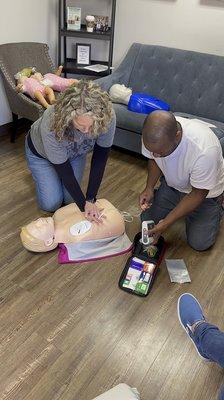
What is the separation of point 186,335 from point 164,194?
2.56 feet

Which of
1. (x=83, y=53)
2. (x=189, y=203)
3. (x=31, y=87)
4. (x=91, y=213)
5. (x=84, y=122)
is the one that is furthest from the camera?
(x=83, y=53)

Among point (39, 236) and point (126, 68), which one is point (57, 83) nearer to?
point (126, 68)

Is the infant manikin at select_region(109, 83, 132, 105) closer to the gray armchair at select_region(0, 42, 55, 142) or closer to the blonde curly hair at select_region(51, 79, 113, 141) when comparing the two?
the gray armchair at select_region(0, 42, 55, 142)

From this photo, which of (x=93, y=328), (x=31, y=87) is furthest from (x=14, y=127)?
(x=93, y=328)

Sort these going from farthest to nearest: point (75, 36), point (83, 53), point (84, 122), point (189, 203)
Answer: point (83, 53)
point (75, 36)
point (189, 203)
point (84, 122)

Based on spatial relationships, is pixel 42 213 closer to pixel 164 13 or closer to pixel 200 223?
pixel 200 223

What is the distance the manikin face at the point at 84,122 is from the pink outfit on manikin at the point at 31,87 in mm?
1362

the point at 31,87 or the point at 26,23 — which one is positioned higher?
the point at 26,23

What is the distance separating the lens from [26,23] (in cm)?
293

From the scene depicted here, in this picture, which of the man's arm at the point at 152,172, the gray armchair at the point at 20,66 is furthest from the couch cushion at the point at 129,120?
the man's arm at the point at 152,172

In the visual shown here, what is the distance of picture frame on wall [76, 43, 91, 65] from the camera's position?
3.26m

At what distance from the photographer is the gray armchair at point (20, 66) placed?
259cm

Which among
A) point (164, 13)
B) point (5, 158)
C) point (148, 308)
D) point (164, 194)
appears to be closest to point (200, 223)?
point (164, 194)

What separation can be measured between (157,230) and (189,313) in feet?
1.41
